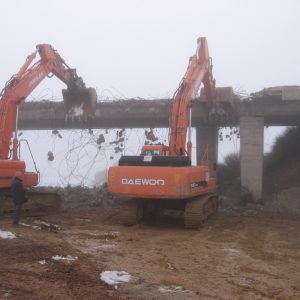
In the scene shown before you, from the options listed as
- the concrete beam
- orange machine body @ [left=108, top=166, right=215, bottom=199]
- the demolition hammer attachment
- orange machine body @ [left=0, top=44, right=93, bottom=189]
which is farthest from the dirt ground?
the concrete beam

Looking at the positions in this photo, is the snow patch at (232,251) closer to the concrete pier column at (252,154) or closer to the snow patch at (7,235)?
the snow patch at (7,235)

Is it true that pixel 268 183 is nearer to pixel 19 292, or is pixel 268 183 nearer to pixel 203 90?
pixel 203 90

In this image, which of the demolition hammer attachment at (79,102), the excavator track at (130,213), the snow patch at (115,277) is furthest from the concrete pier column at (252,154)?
the snow patch at (115,277)

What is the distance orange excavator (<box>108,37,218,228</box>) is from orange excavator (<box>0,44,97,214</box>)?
283 cm

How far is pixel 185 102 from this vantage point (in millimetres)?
13781

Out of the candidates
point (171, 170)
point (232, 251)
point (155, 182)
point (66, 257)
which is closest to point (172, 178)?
point (171, 170)

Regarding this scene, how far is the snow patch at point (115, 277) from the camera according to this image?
6.83 metres

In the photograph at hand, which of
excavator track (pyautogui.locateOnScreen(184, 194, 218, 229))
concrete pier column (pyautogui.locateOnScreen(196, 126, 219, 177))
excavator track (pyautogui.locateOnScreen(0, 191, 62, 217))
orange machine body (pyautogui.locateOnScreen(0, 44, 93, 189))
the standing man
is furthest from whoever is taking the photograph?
concrete pier column (pyautogui.locateOnScreen(196, 126, 219, 177))

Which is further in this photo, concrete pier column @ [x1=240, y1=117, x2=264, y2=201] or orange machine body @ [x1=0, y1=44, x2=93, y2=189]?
concrete pier column @ [x1=240, y1=117, x2=264, y2=201]

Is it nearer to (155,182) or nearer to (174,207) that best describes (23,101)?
(155,182)

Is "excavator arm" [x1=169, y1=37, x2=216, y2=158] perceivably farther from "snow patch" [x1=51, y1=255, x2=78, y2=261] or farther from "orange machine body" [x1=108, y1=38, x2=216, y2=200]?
"snow patch" [x1=51, y1=255, x2=78, y2=261]

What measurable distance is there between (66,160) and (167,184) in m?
6.91

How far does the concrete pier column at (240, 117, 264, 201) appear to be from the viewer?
63.5 feet

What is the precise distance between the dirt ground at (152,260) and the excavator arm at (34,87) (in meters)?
2.55
